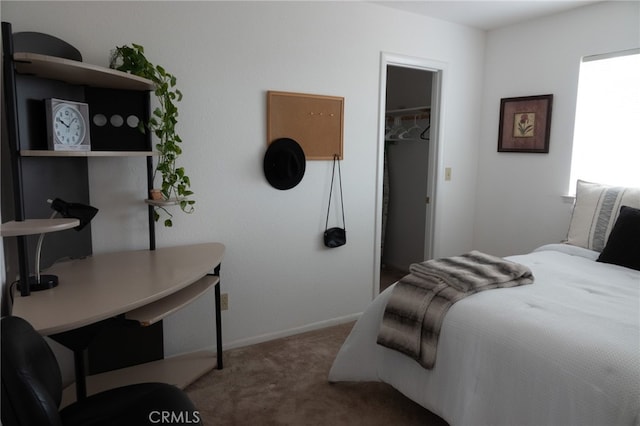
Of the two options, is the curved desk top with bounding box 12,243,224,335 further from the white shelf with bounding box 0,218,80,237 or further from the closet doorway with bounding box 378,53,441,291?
the closet doorway with bounding box 378,53,441,291

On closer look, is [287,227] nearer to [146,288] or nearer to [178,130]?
[178,130]

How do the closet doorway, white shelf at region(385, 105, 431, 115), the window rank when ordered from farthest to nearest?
the closet doorway
white shelf at region(385, 105, 431, 115)
the window

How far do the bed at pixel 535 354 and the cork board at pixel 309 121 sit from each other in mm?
1283

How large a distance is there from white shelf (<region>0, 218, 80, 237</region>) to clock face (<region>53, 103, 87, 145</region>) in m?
0.42

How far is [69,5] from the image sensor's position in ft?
7.22

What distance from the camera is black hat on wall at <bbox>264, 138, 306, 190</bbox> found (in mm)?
2910

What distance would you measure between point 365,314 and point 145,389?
116 centimetres

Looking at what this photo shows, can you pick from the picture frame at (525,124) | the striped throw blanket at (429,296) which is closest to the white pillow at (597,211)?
the picture frame at (525,124)

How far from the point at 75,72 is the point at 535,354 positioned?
2186 millimetres

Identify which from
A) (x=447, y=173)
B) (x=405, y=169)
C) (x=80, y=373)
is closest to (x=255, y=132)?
(x=80, y=373)

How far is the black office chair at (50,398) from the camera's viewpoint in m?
1.10

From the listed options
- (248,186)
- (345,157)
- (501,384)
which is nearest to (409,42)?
(345,157)

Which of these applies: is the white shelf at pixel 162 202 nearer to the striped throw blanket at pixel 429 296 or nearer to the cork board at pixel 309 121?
the cork board at pixel 309 121

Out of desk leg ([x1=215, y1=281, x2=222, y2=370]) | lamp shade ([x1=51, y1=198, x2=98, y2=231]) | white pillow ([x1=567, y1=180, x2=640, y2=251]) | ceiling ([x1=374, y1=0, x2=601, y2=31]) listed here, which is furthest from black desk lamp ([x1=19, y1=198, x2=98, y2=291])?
white pillow ([x1=567, y1=180, x2=640, y2=251])
